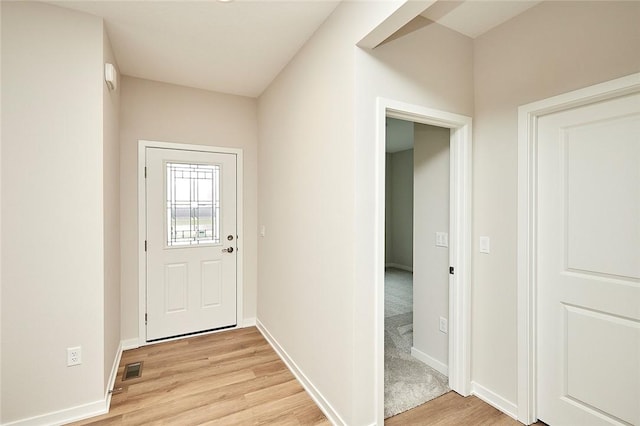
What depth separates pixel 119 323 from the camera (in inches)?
118

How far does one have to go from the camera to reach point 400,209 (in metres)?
7.76

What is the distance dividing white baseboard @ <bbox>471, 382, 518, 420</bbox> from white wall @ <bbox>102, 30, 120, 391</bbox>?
2758 millimetres

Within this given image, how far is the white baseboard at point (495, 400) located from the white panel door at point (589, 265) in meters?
0.17

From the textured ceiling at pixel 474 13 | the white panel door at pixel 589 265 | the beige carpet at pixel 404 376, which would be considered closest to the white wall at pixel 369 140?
the textured ceiling at pixel 474 13

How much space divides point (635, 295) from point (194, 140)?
3776mm

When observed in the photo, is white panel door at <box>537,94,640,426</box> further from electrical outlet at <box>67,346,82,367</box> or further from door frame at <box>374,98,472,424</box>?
electrical outlet at <box>67,346,82,367</box>

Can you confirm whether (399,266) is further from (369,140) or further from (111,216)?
(111,216)

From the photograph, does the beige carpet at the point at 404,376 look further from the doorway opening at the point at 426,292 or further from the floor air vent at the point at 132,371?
the floor air vent at the point at 132,371

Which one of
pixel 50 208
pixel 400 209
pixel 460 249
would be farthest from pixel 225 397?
pixel 400 209

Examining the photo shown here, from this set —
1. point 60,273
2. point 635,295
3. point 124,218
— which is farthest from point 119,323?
point 635,295

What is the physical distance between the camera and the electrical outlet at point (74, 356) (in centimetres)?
201

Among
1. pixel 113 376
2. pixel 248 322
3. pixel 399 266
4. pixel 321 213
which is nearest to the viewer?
pixel 321 213

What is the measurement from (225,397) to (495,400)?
1993 mm

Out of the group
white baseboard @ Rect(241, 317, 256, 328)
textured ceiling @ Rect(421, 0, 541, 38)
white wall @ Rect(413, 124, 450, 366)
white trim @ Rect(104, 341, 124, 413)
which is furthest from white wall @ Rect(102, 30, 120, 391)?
white wall @ Rect(413, 124, 450, 366)
